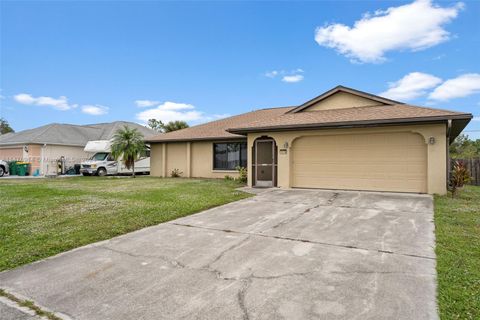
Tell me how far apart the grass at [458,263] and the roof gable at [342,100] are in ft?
22.3

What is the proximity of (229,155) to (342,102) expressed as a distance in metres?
6.70

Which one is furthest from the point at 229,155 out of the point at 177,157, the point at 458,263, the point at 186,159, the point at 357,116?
the point at 458,263

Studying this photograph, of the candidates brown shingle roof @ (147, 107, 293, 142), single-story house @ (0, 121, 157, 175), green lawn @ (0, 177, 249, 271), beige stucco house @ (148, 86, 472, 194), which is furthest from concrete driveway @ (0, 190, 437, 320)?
single-story house @ (0, 121, 157, 175)

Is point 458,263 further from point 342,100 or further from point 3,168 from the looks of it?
point 3,168

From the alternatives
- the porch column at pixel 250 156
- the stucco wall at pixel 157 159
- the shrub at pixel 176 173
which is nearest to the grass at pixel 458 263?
the porch column at pixel 250 156

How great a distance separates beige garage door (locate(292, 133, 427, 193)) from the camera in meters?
10.0

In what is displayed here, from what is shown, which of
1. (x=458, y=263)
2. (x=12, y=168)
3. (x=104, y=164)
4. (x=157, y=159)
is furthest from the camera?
(x=12, y=168)

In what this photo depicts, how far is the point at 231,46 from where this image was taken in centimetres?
1802

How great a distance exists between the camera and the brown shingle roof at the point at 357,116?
938 centimetres

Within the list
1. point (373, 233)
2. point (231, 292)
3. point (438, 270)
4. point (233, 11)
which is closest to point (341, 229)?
point (373, 233)

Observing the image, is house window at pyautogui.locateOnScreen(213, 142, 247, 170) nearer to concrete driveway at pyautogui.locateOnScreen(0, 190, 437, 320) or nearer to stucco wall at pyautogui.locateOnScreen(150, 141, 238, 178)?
stucco wall at pyautogui.locateOnScreen(150, 141, 238, 178)

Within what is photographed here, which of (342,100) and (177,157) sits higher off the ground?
(342,100)

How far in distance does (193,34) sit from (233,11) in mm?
3194

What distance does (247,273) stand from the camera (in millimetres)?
3533
